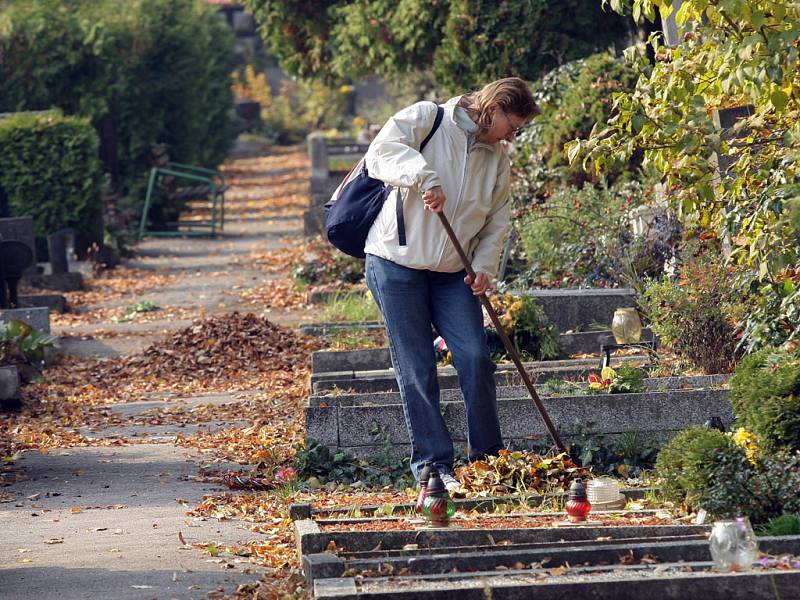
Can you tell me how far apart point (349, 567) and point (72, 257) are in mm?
15007

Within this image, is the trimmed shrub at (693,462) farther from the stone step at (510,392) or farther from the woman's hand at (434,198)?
the stone step at (510,392)

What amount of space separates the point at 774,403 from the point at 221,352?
661cm

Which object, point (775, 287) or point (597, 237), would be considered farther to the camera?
point (597, 237)

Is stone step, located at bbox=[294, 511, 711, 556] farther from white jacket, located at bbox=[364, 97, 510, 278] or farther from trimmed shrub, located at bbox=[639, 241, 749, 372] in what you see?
trimmed shrub, located at bbox=[639, 241, 749, 372]

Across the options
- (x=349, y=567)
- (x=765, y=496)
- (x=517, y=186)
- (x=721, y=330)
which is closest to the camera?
(x=349, y=567)

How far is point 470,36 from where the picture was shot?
15.8 meters

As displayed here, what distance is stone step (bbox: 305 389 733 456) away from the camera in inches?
273

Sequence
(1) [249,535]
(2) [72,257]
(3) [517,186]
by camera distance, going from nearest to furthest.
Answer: (1) [249,535]
(3) [517,186]
(2) [72,257]

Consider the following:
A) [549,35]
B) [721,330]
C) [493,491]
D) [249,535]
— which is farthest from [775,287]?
[549,35]

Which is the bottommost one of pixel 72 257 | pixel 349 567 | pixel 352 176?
pixel 72 257

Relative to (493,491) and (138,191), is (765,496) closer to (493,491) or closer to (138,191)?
(493,491)

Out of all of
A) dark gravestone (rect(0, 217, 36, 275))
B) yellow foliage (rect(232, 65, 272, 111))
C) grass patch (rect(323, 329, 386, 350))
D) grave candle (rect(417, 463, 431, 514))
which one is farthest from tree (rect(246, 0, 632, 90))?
yellow foliage (rect(232, 65, 272, 111))

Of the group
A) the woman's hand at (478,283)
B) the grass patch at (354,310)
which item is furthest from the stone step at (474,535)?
the grass patch at (354,310)

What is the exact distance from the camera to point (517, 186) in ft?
44.4
